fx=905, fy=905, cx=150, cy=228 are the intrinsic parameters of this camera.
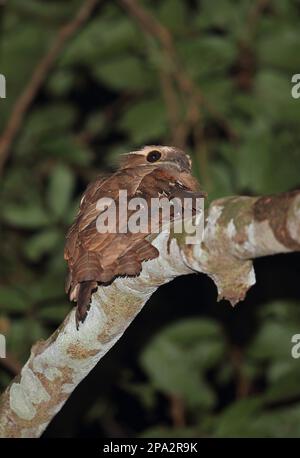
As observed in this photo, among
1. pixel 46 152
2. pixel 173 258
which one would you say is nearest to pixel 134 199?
pixel 173 258

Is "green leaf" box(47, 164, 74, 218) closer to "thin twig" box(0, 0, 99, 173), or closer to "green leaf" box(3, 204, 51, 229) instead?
"green leaf" box(3, 204, 51, 229)

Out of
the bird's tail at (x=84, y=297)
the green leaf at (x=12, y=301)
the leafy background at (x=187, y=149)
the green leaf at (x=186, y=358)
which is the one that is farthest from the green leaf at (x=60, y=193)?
the bird's tail at (x=84, y=297)

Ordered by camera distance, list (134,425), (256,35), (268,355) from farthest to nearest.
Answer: (134,425) < (256,35) < (268,355)

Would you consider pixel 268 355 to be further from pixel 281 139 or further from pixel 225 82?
pixel 225 82

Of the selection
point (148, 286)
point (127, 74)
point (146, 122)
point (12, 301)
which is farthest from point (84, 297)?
point (127, 74)

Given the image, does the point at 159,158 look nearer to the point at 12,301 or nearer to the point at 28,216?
the point at 12,301

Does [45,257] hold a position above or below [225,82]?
below

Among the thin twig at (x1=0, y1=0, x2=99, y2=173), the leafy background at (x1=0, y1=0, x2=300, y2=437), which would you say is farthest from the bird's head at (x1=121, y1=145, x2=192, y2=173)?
the thin twig at (x1=0, y1=0, x2=99, y2=173)
